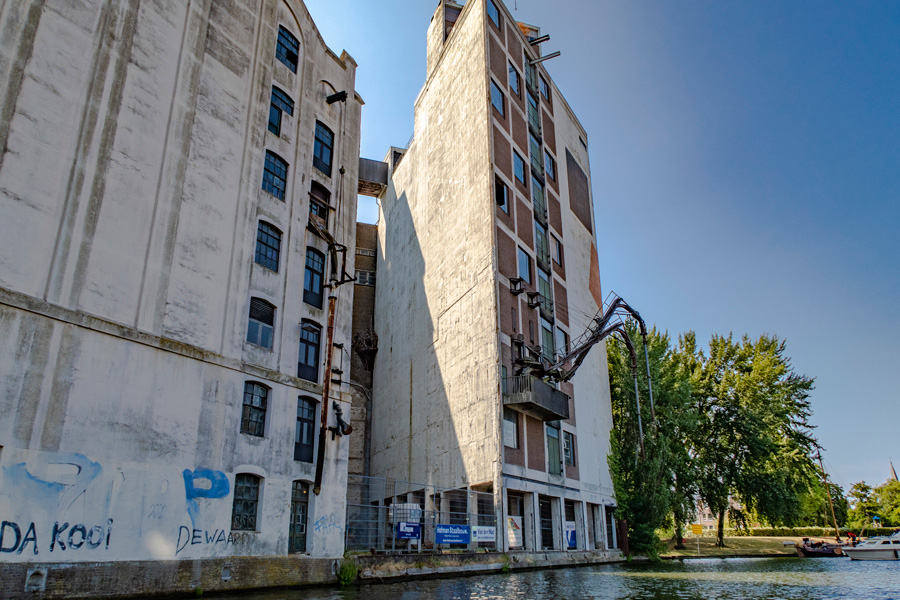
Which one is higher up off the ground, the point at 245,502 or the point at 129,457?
the point at 129,457

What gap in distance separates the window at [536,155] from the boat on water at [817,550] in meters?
35.5

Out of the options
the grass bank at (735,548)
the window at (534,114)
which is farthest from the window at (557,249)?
the grass bank at (735,548)

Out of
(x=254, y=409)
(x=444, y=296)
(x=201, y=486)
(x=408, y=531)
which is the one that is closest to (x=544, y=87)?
(x=444, y=296)

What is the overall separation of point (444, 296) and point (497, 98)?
531 inches

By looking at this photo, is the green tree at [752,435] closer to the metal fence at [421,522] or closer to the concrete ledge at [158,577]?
the metal fence at [421,522]

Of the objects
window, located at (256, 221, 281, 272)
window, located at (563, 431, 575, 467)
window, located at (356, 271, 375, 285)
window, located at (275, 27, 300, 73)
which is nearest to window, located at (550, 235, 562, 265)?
window, located at (563, 431, 575, 467)

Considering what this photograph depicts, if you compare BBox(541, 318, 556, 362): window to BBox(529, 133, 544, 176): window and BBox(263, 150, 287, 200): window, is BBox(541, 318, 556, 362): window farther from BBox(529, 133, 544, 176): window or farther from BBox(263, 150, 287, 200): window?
BBox(263, 150, 287, 200): window

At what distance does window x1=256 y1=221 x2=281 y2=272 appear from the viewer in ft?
76.0

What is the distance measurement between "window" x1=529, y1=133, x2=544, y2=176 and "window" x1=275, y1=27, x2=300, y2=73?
1895 centimetres

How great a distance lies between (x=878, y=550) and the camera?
4053cm

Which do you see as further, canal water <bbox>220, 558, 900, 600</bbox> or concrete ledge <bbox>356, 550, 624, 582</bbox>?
concrete ledge <bbox>356, 550, 624, 582</bbox>

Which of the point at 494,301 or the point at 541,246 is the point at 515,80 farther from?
the point at 494,301

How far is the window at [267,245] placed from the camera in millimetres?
23156

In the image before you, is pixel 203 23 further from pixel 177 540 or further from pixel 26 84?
pixel 177 540
